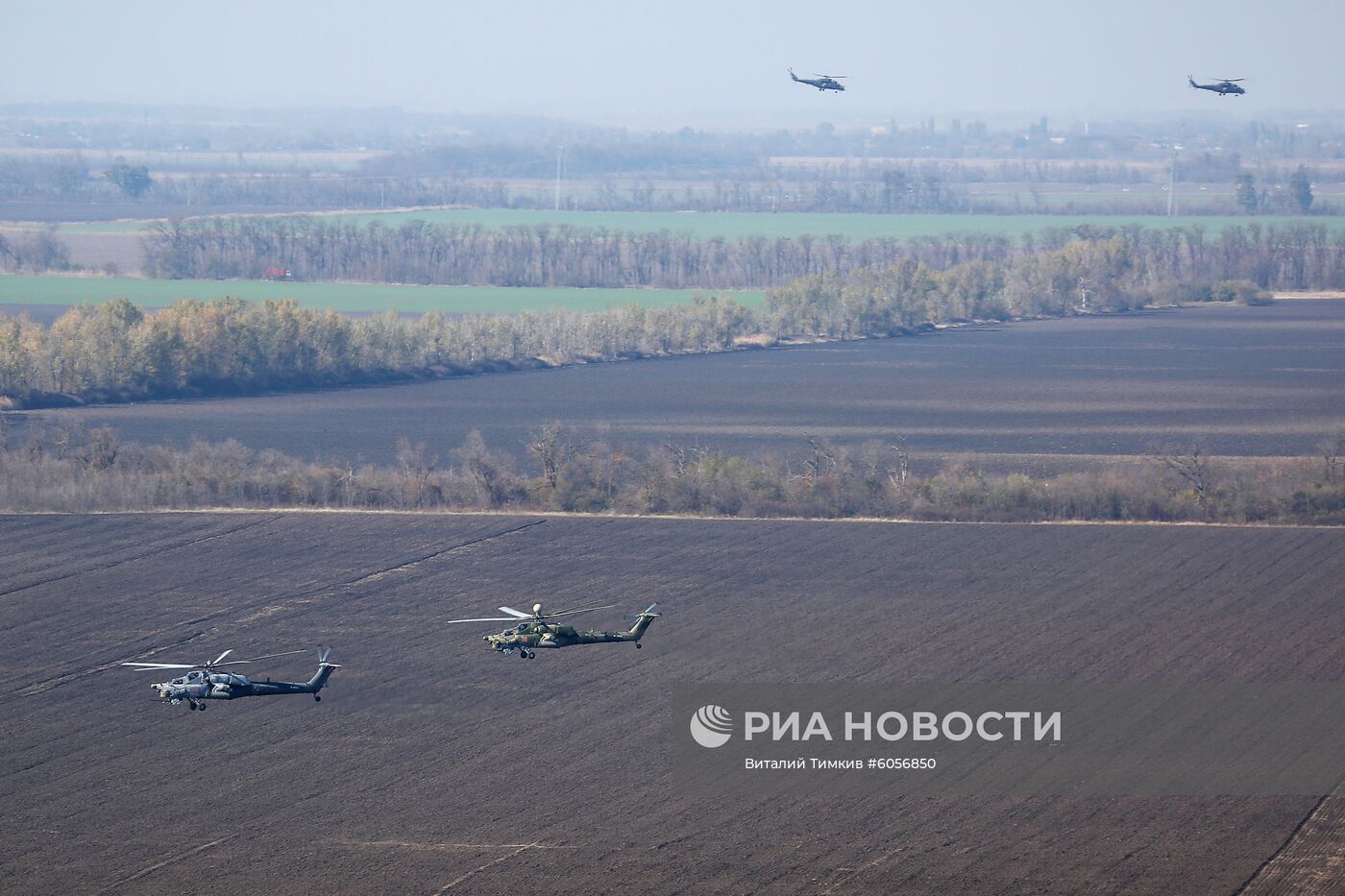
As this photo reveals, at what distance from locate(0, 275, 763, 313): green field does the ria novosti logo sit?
85.3 metres

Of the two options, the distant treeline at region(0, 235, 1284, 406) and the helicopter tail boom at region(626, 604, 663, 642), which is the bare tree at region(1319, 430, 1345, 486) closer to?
the helicopter tail boom at region(626, 604, 663, 642)

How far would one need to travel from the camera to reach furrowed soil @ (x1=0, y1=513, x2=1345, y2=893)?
30.1 metres

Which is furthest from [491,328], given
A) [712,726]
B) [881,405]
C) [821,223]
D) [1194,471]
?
[821,223]

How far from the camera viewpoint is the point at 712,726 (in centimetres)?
3697

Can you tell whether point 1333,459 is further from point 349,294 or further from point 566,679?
point 349,294

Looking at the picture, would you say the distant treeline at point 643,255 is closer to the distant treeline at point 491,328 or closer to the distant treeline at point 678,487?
the distant treeline at point 491,328

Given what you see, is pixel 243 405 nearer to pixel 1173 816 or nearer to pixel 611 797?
pixel 611 797

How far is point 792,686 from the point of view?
39.0m

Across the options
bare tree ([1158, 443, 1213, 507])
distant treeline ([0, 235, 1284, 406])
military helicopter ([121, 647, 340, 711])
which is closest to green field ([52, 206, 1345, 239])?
distant treeline ([0, 235, 1284, 406])

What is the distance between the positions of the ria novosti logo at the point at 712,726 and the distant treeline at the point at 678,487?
2111cm

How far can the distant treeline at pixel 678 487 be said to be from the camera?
57781 mm

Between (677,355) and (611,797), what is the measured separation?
2851 inches

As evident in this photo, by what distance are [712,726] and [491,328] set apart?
2619 inches

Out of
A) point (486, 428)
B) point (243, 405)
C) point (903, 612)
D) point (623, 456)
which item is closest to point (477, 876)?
point (903, 612)
